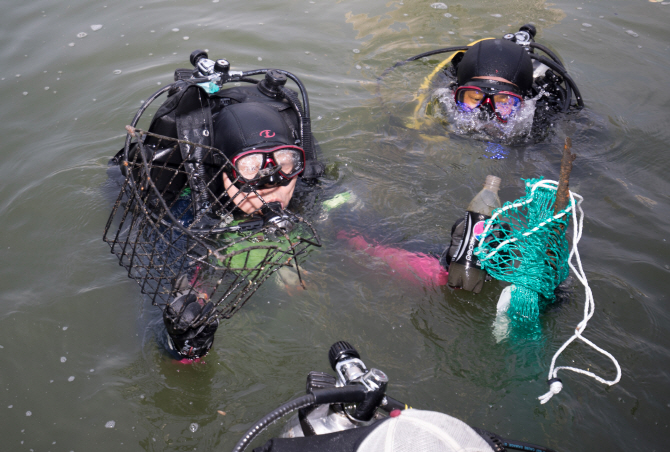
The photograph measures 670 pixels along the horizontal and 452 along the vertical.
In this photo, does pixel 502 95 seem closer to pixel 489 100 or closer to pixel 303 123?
pixel 489 100

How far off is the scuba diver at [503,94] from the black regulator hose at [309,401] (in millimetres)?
4255

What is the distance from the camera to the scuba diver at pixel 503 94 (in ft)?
17.6

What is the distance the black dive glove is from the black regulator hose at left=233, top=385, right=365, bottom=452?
111 centimetres

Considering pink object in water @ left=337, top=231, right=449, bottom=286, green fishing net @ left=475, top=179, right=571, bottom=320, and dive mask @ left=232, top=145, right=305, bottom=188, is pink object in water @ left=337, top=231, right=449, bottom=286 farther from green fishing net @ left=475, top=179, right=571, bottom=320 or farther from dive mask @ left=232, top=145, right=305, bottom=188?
dive mask @ left=232, top=145, right=305, bottom=188

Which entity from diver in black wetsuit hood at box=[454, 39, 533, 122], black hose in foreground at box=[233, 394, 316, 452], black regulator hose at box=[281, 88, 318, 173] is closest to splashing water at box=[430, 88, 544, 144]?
diver in black wetsuit hood at box=[454, 39, 533, 122]

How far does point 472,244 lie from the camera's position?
352cm

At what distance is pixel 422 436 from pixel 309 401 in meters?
0.51

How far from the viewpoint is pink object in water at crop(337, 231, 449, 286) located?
13.4 feet

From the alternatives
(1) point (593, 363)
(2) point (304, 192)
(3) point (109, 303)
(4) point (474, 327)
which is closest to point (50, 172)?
(3) point (109, 303)

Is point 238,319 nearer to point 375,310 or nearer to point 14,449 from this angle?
point 375,310

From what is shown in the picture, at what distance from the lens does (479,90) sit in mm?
5336

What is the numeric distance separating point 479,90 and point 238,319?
3.51m

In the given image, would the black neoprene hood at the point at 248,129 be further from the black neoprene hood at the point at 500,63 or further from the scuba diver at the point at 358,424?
the black neoprene hood at the point at 500,63

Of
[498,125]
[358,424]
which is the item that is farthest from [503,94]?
[358,424]
